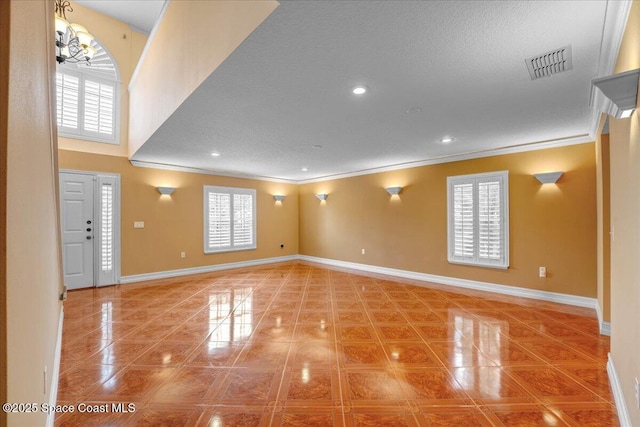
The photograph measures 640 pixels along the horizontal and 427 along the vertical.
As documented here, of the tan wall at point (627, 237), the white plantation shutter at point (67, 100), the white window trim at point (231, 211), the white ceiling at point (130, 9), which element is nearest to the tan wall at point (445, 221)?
the white window trim at point (231, 211)

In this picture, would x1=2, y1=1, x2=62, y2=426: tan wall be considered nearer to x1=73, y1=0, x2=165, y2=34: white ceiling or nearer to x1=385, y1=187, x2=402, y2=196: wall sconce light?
x1=73, y1=0, x2=165, y2=34: white ceiling

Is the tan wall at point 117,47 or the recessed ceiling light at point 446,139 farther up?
the tan wall at point 117,47

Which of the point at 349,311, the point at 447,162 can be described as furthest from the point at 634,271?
the point at 447,162

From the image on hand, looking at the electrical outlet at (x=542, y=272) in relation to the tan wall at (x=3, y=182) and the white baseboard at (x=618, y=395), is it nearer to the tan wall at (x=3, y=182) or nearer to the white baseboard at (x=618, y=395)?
the white baseboard at (x=618, y=395)

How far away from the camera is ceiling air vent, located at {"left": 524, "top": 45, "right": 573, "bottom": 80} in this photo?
212 cm

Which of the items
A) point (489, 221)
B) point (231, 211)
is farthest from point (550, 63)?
point (231, 211)

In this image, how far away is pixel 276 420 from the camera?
5.98ft

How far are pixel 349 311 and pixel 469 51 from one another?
3.23 metres

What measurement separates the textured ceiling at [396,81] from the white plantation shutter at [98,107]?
5.12ft

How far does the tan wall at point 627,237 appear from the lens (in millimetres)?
1529

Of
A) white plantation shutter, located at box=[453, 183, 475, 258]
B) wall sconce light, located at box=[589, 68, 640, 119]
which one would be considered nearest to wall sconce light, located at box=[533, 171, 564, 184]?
white plantation shutter, located at box=[453, 183, 475, 258]

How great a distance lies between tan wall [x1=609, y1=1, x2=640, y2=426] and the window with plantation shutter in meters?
2.52

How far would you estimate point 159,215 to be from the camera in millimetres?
6098

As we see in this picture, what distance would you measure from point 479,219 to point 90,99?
758cm
